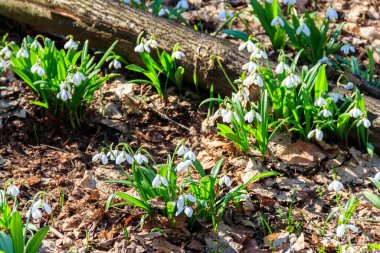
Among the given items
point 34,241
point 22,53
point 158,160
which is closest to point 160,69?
point 158,160

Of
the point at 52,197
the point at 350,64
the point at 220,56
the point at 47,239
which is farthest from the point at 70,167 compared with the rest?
the point at 350,64

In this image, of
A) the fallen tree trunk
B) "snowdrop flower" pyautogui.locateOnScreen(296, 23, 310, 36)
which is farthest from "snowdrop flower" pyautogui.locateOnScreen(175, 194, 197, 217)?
"snowdrop flower" pyautogui.locateOnScreen(296, 23, 310, 36)

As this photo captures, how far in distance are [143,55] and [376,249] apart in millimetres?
2175

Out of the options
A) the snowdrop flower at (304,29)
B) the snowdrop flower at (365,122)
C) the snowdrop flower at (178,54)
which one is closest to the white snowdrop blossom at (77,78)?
the snowdrop flower at (178,54)

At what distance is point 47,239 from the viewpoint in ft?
11.8

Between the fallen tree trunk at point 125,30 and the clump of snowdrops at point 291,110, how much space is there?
0.28m

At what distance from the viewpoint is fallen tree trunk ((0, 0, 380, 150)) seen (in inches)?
181

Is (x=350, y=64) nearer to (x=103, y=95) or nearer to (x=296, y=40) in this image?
(x=296, y=40)

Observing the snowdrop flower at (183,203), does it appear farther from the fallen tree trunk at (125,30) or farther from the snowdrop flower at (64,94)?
the fallen tree trunk at (125,30)

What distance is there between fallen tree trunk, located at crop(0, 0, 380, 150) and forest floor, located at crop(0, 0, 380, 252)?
0.27 metres

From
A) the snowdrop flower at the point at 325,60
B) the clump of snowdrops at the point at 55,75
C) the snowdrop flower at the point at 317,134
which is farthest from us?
the snowdrop flower at the point at 325,60

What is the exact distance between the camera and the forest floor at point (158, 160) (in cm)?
356

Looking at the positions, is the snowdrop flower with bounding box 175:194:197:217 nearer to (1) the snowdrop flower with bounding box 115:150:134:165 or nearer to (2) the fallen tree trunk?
(1) the snowdrop flower with bounding box 115:150:134:165

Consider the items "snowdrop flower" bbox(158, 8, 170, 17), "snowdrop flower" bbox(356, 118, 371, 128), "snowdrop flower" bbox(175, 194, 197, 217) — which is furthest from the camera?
"snowdrop flower" bbox(158, 8, 170, 17)
